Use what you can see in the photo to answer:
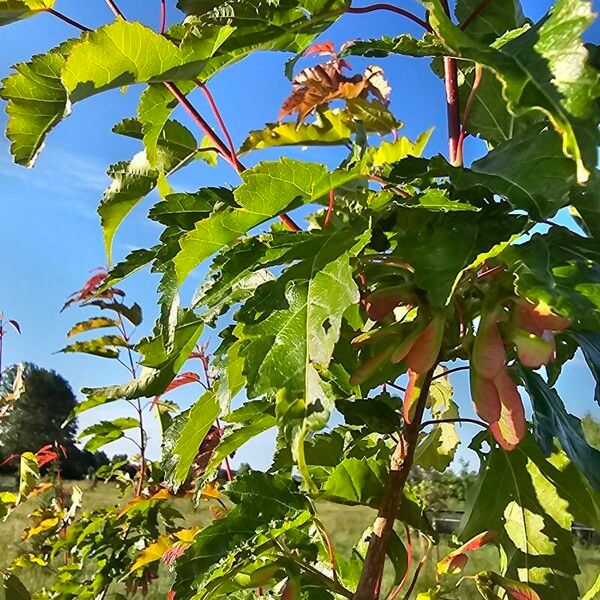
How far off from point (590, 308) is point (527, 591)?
1.00 ft

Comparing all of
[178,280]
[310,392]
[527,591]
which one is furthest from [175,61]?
[527,591]

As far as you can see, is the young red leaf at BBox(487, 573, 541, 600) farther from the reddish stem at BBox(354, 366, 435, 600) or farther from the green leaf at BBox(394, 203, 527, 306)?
the green leaf at BBox(394, 203, 527, 306)

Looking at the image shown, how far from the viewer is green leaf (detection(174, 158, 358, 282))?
1.76 ft

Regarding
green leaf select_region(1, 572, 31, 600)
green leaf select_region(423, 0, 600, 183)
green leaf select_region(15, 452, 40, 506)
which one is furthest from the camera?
green leaf select_region(15, 452, 40, 506)

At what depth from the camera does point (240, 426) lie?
690mm

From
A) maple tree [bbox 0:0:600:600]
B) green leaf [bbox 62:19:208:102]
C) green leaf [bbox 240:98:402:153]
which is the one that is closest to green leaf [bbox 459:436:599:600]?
maple tree [bbox 0:0:600:600]

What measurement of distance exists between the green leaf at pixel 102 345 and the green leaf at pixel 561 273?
4.59 feet

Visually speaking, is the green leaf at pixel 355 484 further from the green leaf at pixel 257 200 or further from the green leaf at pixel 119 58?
the green leaf at pixel 119 58

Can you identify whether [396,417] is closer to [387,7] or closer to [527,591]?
[527,591]

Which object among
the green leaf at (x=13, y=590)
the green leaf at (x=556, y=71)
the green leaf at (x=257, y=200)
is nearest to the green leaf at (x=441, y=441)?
the green leaf at (x=257, y=200)

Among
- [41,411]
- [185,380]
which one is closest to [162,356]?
[185,380]

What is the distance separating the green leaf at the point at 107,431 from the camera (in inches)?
68.2

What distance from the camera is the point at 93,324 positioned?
1.84 m

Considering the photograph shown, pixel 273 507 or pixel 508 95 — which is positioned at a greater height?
pixel 508 95
